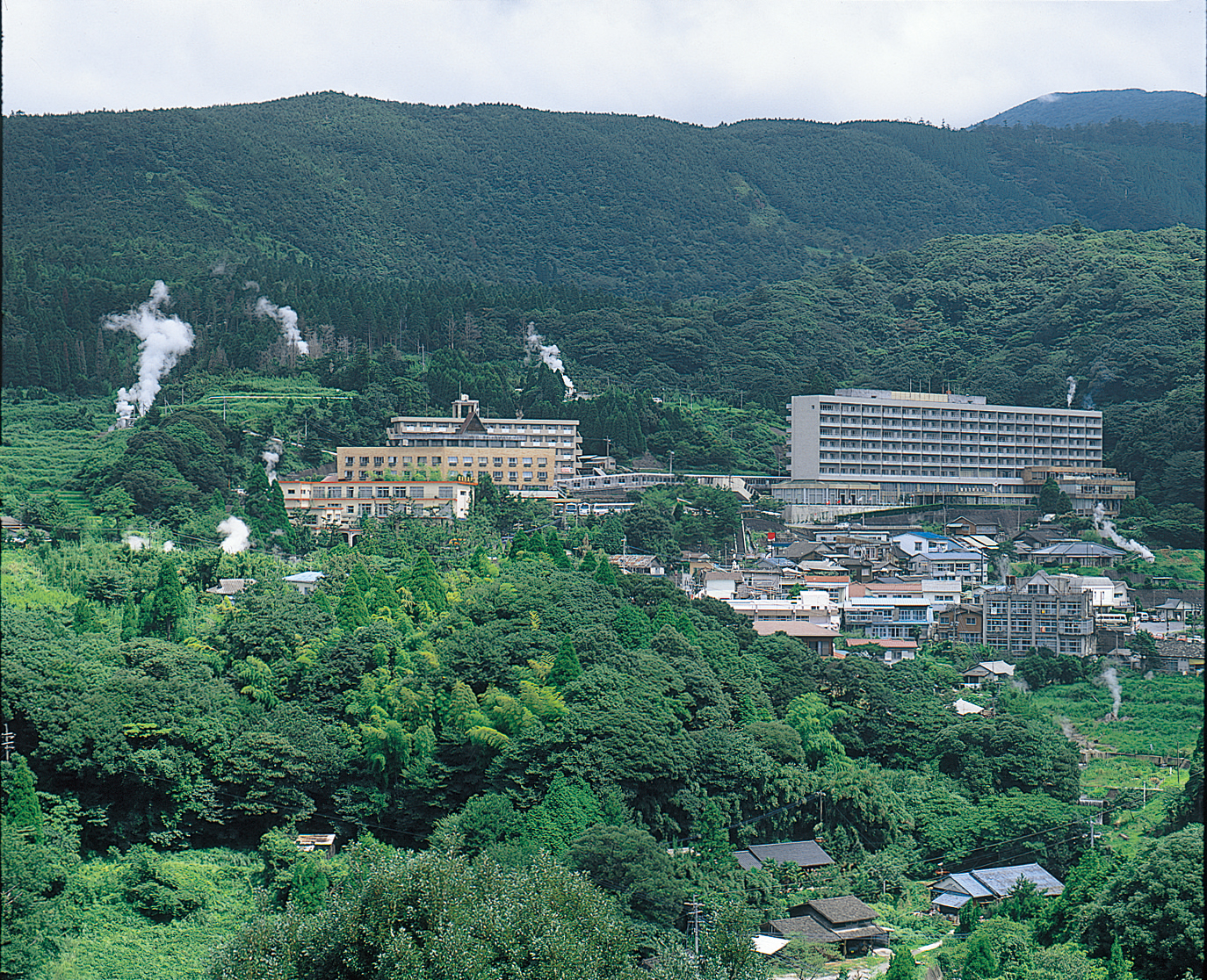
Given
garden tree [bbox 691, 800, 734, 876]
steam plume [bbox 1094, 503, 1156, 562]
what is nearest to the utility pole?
garden tree [bbox 691, 800, 734, 876]

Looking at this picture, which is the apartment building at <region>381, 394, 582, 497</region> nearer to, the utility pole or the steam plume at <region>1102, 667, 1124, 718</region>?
the steam plume at <region>1102, 667, 1124, 718</region>

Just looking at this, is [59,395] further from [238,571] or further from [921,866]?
[921,866]

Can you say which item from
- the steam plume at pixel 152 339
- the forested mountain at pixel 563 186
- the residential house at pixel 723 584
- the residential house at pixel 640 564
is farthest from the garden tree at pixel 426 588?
the forested mountain at pixel 563 186

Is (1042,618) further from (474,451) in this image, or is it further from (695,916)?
(695,916)

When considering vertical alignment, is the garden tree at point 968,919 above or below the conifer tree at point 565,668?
below

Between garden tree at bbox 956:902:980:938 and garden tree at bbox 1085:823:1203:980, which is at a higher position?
garden tree at bbox 1085:823:1203:980

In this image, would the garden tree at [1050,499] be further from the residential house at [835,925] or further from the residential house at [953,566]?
the residential house at [835,925]

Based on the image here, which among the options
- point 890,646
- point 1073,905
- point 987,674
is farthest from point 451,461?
point 1073,905
